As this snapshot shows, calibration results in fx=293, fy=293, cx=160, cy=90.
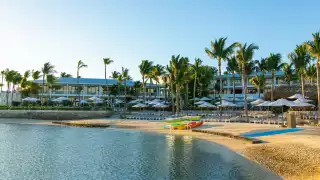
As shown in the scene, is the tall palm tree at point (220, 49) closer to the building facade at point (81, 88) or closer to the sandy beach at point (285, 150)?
the sandy beach at point (285, 150)

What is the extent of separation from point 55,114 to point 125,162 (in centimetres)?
3993

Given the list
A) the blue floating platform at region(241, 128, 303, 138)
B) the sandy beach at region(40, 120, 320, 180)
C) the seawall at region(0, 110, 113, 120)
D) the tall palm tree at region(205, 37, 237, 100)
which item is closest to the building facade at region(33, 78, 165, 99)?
the seawall at region(0, 110, 113, 120)

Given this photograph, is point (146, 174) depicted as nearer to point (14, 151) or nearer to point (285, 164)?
point (285, 164)

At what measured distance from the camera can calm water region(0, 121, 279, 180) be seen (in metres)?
14.2

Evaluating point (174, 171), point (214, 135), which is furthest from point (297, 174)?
point (214, 135)

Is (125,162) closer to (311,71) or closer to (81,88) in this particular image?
(311,71)

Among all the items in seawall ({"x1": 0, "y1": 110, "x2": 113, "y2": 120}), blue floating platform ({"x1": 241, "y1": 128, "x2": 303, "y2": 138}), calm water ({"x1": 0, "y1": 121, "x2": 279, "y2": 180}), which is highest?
seawall ({"x1": 0, "y1": 110, "x2": 113, "y2": 120})

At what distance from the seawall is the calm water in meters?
26.5

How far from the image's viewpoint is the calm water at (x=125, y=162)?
46.7ft

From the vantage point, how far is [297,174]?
12.8 m

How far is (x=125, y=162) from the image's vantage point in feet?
57.0

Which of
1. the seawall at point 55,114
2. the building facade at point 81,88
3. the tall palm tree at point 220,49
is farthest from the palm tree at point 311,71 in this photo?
the building facade at point 81,88

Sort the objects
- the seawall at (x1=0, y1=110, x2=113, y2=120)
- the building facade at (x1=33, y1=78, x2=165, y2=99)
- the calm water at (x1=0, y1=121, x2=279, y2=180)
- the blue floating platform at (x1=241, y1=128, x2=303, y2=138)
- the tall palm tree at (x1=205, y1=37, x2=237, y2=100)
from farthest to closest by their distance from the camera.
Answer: the building facade at (x1=33, y1=78, x2=165, y2=99)
the seawall at (x1=0, y1=110, x2=113, y2=120)
the tall palm tree at (x1=205, y1=37, x2=237, y2=100)
the blue floating platform at (x1=241, y1=128, x2=303, y2=138)
the calm water at (x1=0, y1=121, x2=279, y2=180)

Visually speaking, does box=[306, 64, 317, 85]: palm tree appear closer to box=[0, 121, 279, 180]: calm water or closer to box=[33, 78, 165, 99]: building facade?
box=[0, 121, 279, 180]: calm water
